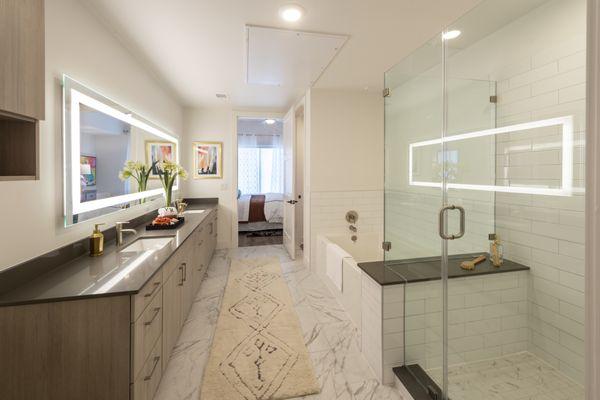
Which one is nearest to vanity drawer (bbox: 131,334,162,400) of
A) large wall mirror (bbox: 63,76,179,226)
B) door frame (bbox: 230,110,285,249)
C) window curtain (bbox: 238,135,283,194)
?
large wall mirror (bbox: 63,76,179,226)

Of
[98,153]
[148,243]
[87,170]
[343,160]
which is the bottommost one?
[148,243]

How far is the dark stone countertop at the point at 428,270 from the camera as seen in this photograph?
69.0 inches

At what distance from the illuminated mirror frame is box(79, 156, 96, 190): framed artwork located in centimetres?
235

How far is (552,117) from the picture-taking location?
55.6 inches

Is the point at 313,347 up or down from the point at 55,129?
down

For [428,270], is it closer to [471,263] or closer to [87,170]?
[471,263]

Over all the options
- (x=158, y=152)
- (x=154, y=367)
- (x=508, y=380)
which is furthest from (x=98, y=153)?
(x=508, y=380)

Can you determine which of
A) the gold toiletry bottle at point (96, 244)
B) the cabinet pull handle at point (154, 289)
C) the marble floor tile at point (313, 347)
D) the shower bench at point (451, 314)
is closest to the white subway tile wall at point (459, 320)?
the shower bench at point (451, 314)

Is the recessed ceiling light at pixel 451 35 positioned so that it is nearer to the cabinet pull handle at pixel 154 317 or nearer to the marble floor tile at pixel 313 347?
the marble floor tile at pixel 313 347

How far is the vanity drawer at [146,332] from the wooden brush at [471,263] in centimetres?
187

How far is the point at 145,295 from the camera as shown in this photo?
1.42m

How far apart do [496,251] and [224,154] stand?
13.2ft

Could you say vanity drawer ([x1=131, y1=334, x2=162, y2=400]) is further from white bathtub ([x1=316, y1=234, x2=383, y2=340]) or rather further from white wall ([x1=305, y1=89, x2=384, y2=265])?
white wall ([x1=305, y1=89, x2=384, y2=265])

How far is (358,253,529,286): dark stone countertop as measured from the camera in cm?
175
